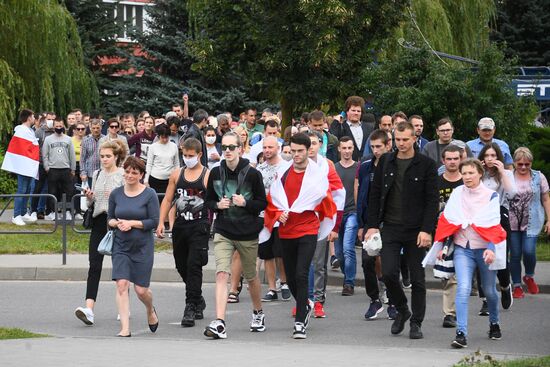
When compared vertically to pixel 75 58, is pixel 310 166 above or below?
below

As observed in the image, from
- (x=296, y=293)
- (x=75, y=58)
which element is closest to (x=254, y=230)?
(x=296, y=293)

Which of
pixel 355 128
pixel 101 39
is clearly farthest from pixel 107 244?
pixel 101 39

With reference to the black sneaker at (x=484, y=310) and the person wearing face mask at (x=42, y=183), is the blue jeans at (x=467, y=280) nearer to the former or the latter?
the black sneaker at (x=484, y=310)

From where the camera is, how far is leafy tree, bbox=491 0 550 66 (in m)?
50.0

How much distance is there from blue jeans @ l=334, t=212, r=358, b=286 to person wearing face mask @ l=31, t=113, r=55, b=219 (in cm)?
819

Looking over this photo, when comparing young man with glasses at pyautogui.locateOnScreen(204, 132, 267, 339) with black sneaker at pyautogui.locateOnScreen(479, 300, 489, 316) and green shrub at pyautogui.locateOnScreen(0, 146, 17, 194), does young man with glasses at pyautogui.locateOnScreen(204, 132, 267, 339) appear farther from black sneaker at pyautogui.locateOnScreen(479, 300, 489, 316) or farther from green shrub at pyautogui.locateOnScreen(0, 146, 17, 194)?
green shrub at pyautogui.locateOnScreen(0, 146, 17, 194)

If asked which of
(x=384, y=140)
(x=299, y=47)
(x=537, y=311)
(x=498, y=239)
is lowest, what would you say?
(x=537, y=311)

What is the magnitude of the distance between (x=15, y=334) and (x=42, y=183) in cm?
1187

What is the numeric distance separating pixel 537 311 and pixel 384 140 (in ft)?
8.20

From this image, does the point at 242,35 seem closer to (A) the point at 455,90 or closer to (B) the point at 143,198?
(A) the point at 455,90

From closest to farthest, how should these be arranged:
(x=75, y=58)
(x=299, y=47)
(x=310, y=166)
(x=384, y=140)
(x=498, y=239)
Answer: (x=498, y=239), (x=310, y=166), (x=384, y=140), (x=299, y=47), (x=75, y=58)

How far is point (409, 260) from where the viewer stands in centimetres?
1181

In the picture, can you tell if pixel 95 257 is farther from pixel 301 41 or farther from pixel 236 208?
pixel 301 41

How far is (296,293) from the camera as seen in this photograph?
11930 millimetres
